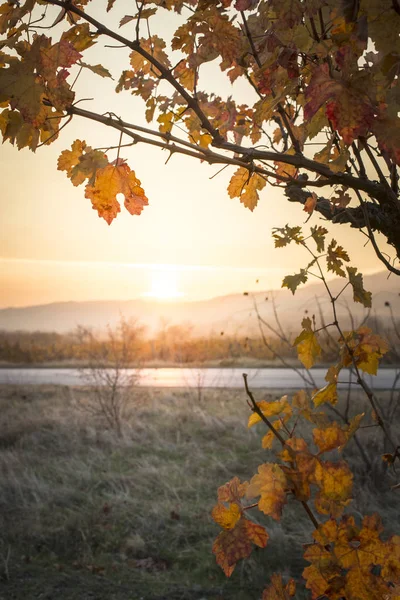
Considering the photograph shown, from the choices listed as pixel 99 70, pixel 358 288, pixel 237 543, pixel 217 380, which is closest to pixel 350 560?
pixel 237 543

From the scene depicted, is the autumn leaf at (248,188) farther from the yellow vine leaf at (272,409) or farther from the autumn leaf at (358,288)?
the yellow vine leaf at (272,409)

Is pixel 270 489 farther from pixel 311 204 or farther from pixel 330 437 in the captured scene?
pixel 311 204

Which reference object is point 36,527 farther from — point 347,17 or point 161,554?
point 347,17

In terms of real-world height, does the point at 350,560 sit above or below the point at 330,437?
below

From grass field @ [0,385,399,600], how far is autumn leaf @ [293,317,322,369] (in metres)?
2.53

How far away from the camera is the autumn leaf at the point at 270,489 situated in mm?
1236

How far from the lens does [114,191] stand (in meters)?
1.23

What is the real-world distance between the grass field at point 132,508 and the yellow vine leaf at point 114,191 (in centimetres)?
290

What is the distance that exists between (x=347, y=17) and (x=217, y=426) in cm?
695

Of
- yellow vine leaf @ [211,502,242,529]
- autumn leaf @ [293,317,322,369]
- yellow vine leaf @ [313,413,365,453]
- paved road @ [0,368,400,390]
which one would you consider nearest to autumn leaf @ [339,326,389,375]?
autumn leaf @ [293,317,322,369]

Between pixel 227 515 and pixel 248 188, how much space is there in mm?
918

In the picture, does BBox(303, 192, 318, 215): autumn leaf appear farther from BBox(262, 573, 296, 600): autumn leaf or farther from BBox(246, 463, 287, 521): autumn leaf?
BBox(262, 573, 296, 600): autumn leaf

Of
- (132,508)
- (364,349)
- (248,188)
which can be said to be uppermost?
(248,188)

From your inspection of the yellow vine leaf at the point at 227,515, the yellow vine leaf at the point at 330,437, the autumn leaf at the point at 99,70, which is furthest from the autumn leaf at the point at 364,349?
the autumn leaf at the point at 99,70
